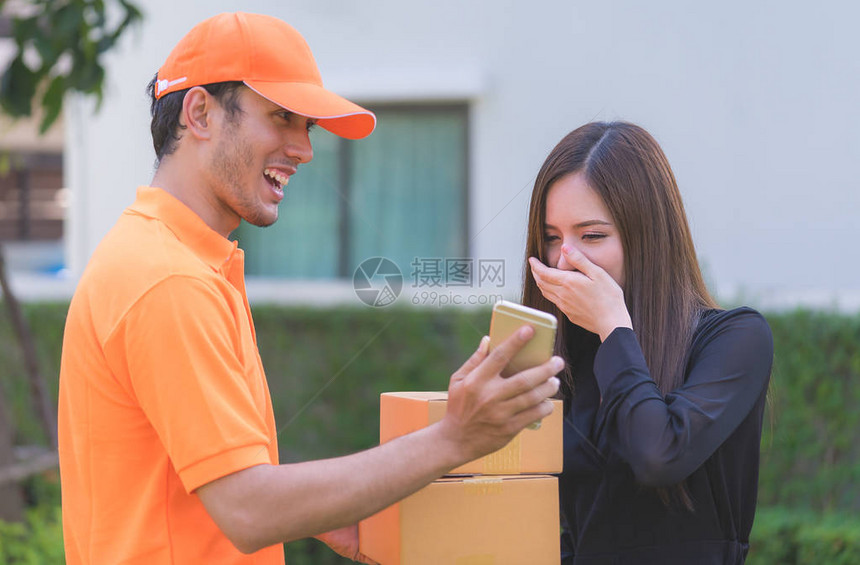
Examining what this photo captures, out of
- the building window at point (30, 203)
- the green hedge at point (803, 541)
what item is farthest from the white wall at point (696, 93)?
Answer: the building window at point (30, 203)

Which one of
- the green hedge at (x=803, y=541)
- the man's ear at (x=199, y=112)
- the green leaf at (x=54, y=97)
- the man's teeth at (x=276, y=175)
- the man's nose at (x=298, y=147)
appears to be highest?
the green leaf at (x=54, y=97)

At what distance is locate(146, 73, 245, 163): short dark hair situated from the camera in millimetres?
1772

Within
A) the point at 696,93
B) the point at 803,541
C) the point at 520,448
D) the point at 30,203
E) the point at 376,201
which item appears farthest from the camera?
the point at 30,203

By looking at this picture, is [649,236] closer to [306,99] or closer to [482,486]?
[482,486]

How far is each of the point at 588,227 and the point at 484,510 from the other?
661 millimetres

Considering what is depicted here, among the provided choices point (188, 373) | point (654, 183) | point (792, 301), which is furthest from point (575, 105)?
point (188, 373)

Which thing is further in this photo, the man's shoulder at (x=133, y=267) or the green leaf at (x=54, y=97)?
the green leaf at (x=54, y=97)

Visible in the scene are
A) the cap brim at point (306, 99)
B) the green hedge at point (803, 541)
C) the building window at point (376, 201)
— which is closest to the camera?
the cap brim at point (306, 99)

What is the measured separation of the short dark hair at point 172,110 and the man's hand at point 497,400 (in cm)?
71

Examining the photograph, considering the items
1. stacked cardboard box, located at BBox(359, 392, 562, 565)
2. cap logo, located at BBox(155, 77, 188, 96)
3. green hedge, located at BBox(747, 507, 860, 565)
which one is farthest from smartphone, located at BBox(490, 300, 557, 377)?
green hedge, located at BBox(747, 507, 860, 565)

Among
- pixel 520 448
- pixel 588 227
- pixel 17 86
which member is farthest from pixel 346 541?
pixel 17 86

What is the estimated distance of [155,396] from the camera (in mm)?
1522

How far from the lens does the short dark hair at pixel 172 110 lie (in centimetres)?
177

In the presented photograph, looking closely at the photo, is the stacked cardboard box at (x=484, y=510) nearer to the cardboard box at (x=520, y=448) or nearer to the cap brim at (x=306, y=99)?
the cardboard box at (x=520, y=448)
